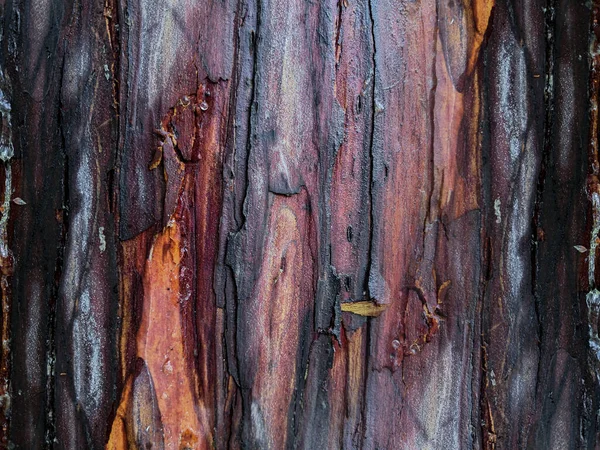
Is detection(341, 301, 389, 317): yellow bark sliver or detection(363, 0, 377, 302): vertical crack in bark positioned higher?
detection(363, 0, 377, 302): vertical crack in bark

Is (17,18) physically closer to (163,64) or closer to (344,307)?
(163,64)

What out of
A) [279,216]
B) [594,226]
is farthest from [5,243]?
[594,226]

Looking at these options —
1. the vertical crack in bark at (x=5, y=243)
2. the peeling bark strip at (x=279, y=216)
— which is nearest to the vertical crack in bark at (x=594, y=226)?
the peeling bark strip at (x=279, y=216)

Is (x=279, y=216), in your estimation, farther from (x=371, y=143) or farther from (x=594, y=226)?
(x=594, y=226)

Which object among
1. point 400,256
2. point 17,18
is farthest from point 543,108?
point 17,18

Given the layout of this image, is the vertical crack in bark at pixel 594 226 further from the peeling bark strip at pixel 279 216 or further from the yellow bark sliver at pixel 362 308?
the yellow bark sliver at pixel 362 308

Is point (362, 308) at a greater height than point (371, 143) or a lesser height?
lesser

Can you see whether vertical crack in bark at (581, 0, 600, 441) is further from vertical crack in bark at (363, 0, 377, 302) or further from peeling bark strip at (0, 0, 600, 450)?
vertical crack in bark at (363, 0, 377, 302)

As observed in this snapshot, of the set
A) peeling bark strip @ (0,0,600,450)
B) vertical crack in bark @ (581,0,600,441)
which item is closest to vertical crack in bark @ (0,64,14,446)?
peeling bark strip @ (0,0,600,450)

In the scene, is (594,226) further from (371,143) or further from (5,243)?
(5,243)
